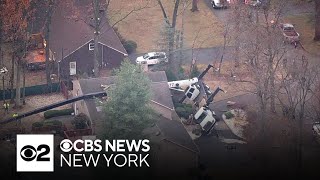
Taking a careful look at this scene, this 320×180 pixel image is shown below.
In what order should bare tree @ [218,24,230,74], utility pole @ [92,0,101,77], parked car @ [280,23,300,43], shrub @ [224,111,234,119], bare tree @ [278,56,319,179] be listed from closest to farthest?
bare tree @ [278,56,319,179] → shrub @ [224,111,234,119] → utility pole @ [92,0,101,77] → bare tree @ [218,24,230,74] → parked car @ [280,23,300,43]

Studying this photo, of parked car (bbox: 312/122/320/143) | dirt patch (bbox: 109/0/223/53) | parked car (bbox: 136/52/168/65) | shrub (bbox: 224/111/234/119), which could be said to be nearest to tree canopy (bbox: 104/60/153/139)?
shrub (bbox: 224/111/234/119)

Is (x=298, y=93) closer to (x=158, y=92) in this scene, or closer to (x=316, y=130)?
(x=316, y=130)

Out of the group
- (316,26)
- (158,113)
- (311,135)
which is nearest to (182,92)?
(158,113)

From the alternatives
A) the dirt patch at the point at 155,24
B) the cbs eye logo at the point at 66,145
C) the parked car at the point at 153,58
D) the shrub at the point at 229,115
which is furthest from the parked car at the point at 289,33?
the cbs eye logo at the point at 66,145

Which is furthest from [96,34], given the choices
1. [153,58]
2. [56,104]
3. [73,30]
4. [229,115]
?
[229,115]

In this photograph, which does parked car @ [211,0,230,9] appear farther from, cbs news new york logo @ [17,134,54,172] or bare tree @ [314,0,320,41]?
cbs news new york logo @ [17,134,54,172]

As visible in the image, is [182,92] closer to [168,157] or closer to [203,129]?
[203,129]
